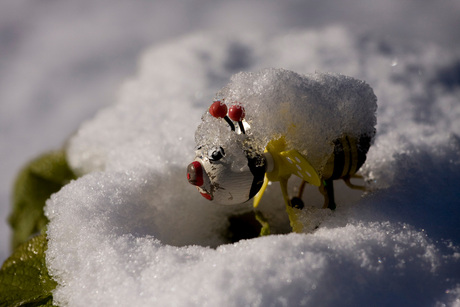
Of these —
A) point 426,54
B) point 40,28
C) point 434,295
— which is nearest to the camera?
point 434,295

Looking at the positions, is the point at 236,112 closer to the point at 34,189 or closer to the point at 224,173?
the point at 224,173

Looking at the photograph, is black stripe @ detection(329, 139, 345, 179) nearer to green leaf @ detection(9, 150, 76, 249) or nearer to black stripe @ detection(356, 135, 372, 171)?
black stripe @ detection(356, 135, 372, 171)

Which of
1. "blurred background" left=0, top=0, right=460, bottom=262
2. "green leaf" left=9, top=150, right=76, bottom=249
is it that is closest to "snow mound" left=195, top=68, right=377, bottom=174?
"green leaf" left=9, top=150, right=76, bottom=249

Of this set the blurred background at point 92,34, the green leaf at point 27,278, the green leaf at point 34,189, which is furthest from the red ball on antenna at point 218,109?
the blurred background at point 92,34

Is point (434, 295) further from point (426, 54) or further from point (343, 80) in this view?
point (426, 54)

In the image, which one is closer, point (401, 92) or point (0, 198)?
point (401, 92)

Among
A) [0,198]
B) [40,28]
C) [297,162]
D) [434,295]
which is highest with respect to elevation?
[40,28]

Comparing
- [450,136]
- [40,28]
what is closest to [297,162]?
[450,136]
